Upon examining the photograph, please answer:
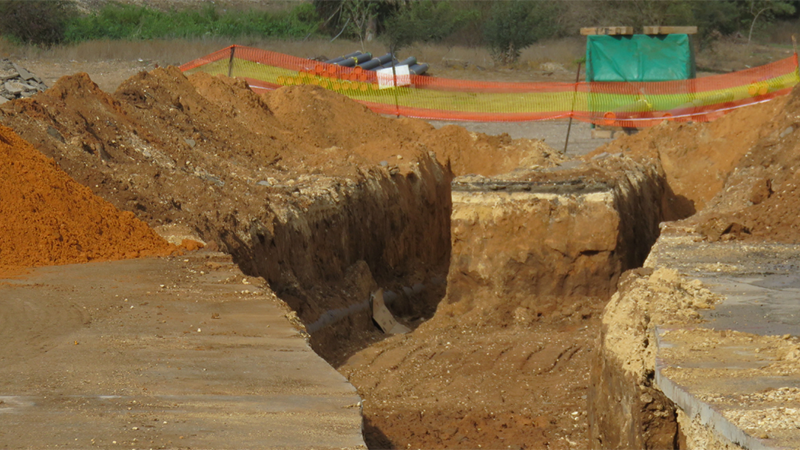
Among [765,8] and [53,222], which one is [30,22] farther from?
[765,8]

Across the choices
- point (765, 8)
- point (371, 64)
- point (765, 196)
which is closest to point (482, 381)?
point (765, 196)

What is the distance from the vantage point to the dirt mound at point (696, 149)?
51.1 ft

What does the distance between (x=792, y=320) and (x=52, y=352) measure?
4.56m

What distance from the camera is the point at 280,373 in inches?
218

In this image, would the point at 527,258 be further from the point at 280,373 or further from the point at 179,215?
the point at 280,373

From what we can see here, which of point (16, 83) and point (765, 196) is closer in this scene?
point (765, 196)

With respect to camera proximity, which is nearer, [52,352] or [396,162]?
[52,352]

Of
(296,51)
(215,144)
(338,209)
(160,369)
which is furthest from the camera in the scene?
(296,51)

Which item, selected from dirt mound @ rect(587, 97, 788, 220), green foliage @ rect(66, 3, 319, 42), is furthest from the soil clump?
green foliage @ rect(66, 3, 319, 42)

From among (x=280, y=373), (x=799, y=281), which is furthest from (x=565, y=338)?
(x=280, y=373)

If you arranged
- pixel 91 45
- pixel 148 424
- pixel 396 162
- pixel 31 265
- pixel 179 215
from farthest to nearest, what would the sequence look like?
pixel 91 45, pixel 396 162, pixel 179 215, pixel 31 265, pixel 148 424

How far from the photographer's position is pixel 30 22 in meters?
29.4

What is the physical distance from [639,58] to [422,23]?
704 inches

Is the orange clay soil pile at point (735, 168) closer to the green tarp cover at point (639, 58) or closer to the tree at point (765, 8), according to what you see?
the green tarp cover at point (639, 58)
